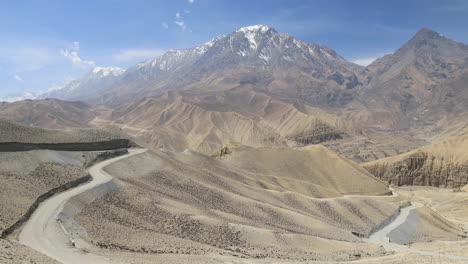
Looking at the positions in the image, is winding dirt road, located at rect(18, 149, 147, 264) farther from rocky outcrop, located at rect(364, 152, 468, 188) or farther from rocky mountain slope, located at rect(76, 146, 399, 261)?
rocky outcrop, located at rect(364, 152, 468, 188)

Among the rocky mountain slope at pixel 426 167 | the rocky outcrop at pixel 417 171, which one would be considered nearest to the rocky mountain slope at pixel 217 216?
the rocky outcrop at pixel 417 171

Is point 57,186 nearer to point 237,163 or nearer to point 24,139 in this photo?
point 24,139

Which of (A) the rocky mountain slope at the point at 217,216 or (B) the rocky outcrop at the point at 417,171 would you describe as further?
(B) the rocky outcrop at the point at 417,171

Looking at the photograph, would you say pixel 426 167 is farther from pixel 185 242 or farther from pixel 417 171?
pixel 185 242

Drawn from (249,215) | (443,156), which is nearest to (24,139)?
(249,215)

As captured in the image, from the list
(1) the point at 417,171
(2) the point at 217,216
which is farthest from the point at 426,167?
(2) the point at 217,216

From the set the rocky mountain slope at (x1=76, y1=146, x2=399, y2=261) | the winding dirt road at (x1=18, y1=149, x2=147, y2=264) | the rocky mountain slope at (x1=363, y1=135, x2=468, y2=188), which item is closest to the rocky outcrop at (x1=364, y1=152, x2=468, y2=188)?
the rocky mountain slope at (x1=363, y1=135, x2=468, y2=188)

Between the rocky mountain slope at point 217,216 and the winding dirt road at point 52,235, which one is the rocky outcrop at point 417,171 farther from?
the winding dirt road at point 52,235
